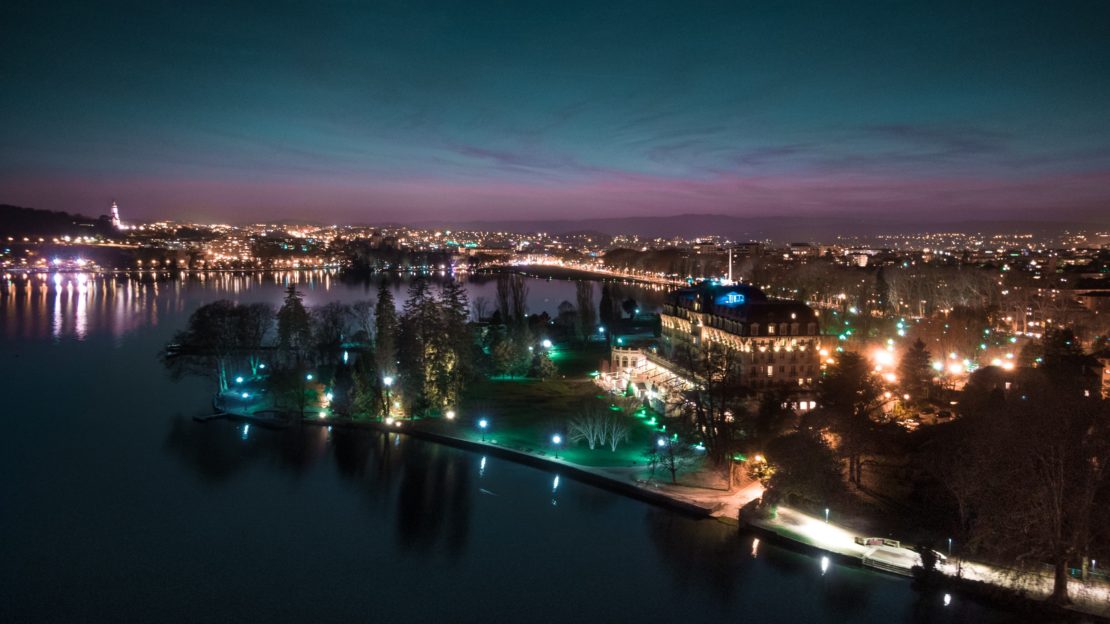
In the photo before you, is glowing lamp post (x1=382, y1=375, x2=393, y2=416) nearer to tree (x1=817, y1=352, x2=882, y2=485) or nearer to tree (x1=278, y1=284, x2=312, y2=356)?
tree (x1=278, y1=284, x2=312, y2=356)

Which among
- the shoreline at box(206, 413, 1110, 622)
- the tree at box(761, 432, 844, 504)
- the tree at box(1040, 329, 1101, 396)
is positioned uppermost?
the tree at box(1040, 329, 1101, 396)

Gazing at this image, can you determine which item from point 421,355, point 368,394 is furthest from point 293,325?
point 368,394

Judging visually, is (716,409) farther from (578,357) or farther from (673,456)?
(578,357)

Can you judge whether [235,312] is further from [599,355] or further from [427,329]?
[599,355]

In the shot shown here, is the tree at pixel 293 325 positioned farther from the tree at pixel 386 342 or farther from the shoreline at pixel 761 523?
the shoreline at pixel 761 523

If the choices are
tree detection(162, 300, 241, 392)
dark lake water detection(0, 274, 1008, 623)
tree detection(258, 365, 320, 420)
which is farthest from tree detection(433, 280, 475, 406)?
tree detection(162, 300, 241, 392)

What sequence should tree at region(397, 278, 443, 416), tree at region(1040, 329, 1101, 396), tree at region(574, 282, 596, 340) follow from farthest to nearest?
1. tree at region(574, 282, 596, 340)
2. tree at region(397, 278, 443, 416)
3. tree at region(1040, 329, 1101, 396)

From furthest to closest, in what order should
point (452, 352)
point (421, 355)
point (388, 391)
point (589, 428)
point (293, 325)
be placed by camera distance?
1. point (293, 325)
2. point (452, 352)
3. point (421, 355)
4. point (388, 391)
5. point (589, 428)
